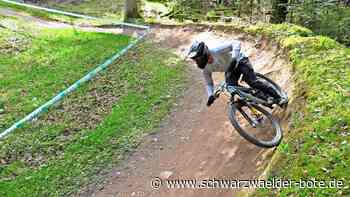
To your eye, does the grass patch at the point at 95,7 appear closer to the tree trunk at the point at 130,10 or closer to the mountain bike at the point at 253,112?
the tree trunk at the point at 130,10

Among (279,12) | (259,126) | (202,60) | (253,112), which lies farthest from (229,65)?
(279,12)

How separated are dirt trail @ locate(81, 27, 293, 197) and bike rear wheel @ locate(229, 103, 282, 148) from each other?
226 mm

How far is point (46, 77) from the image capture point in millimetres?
14266

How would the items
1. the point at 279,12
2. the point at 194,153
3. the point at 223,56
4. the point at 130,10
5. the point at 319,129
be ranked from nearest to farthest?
the point at 319,129, the point at 223,56, the point at 194,153, the point at 279,12, the point at 130,10

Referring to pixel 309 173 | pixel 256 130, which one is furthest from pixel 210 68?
pixel 309 173

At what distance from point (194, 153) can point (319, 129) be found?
3.04 m

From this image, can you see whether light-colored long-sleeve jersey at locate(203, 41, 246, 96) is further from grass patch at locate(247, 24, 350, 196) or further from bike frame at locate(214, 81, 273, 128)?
grass patch at locate(247, 24, 350, 196)

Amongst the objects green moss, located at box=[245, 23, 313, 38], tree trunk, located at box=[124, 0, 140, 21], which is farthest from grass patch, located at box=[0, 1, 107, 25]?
green moss, located at box=[245, 23, 313, 38]

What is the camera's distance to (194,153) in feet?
30.4

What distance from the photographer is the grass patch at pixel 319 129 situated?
236 inches

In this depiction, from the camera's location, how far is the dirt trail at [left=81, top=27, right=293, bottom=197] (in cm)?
800

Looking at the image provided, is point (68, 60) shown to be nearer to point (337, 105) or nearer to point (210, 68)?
point (210, 68)

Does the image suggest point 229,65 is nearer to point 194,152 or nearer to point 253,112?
point 253,112

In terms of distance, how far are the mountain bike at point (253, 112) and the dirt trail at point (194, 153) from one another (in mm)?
301
